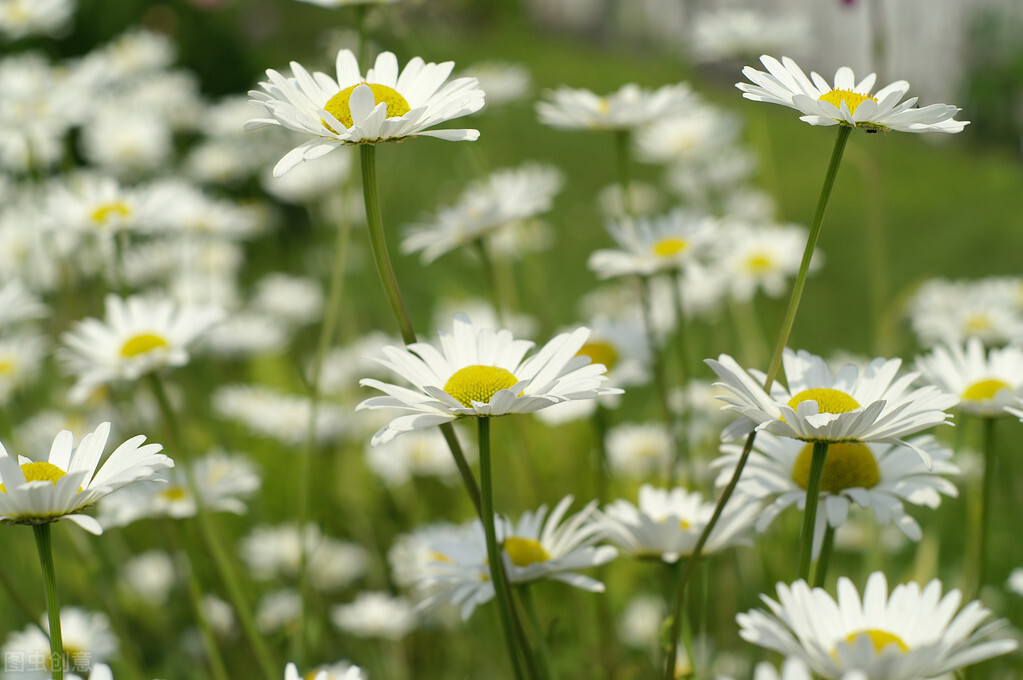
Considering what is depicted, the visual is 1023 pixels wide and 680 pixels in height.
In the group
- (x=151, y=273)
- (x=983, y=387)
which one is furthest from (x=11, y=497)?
(x=151, y=273)

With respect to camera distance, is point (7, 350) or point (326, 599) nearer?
point (7, 350)

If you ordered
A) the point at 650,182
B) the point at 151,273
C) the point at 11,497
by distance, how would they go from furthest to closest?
the point at 650,182
the point at 151,273
the point at 11,497

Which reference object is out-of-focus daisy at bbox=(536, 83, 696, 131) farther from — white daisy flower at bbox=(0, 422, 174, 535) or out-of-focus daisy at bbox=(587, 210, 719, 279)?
white daisy flower at bbox=(0, 422, 174, 535)

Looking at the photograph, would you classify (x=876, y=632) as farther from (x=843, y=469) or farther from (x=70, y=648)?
(x=70, y=648)

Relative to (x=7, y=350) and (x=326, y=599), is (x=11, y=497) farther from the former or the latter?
(x=326, y=599)

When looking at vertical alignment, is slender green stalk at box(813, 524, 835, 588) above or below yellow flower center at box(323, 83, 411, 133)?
below

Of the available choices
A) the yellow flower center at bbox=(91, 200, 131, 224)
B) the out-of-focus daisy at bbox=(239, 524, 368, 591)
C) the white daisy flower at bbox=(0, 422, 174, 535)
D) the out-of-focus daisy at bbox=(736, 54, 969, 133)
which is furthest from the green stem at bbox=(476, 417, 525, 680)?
the out-of-focus daisy at bbox=(239, 524, 368, 591)
